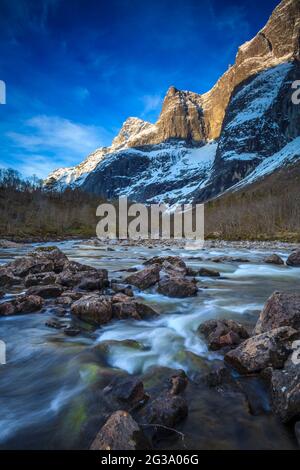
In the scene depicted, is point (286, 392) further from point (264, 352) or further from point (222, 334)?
point (222, 334)

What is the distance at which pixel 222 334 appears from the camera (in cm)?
685

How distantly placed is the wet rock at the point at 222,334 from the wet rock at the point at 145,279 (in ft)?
18.2

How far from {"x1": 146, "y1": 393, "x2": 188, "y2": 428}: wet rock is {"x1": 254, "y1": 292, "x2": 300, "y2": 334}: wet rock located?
307 centimetres

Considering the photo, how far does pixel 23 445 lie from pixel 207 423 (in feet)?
8.20

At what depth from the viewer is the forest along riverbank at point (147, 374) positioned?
411 centimetres

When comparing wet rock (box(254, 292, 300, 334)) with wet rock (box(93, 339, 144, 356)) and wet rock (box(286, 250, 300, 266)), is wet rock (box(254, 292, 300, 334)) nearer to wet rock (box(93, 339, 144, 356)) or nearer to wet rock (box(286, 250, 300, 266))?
wet rock (box(93, 339, 144, 356))

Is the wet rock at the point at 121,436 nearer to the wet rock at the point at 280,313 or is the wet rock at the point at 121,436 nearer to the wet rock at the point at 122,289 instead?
the wet rock at the point at 280,313

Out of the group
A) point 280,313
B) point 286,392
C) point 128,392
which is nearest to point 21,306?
point 128,392

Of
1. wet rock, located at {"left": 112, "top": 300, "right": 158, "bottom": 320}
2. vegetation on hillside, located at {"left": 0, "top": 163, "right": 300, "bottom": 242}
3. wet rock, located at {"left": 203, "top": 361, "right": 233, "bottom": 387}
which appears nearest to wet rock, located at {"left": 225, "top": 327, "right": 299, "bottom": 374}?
wet rock, located at {"left": 203, "top": 361, "right": 233, "bottom": 387}

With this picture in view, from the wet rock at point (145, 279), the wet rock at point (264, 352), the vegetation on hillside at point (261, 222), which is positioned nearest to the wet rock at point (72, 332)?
the wet rock at point (264, 352)

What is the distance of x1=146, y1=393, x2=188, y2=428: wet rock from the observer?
4.16 metres

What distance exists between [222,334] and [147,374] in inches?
78.3

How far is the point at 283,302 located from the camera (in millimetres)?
6910
